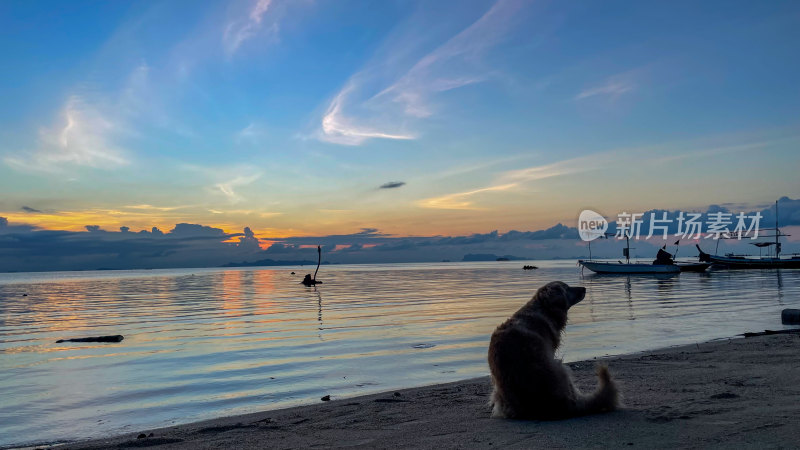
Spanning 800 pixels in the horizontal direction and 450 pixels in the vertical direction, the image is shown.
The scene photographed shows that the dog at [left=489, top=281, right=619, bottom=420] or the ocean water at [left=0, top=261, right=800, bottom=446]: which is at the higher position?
the dog at [left=489, top=281, right=619, bottom=420]

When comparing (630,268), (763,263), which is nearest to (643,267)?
(630,268)

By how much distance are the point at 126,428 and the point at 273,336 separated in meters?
11.0

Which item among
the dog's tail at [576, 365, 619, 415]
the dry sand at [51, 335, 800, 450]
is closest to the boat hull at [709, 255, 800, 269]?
the dry sand at [51, 335, 800, 450]

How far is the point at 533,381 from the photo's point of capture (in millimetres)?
6391

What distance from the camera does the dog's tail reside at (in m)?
6.55

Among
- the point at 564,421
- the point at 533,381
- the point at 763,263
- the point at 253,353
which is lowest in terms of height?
the point at 763,263

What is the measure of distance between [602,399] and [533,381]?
913 mm

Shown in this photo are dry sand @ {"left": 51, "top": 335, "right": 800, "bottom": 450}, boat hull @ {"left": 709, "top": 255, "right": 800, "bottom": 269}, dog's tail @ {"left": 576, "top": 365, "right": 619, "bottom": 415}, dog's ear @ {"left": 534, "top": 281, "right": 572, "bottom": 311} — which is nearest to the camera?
dry sand @ {"left": 51, "top": 335, "right": 800, "bottom": 450}

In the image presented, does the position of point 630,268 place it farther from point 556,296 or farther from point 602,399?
→ point 602,399

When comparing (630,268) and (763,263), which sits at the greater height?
(630,268)

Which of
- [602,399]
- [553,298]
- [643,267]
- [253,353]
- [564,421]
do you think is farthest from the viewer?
[643,267]

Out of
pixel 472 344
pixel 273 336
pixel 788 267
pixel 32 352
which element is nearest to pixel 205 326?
pixel 273 336

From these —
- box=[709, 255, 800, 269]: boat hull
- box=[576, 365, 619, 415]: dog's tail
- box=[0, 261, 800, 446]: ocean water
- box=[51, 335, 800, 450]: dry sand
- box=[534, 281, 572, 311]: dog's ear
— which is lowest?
box=[709, 255, 800, 269]: boat hull

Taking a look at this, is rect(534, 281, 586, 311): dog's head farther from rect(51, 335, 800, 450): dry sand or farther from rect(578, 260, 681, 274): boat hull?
rect(578, 260, 681, 274): boat hull
